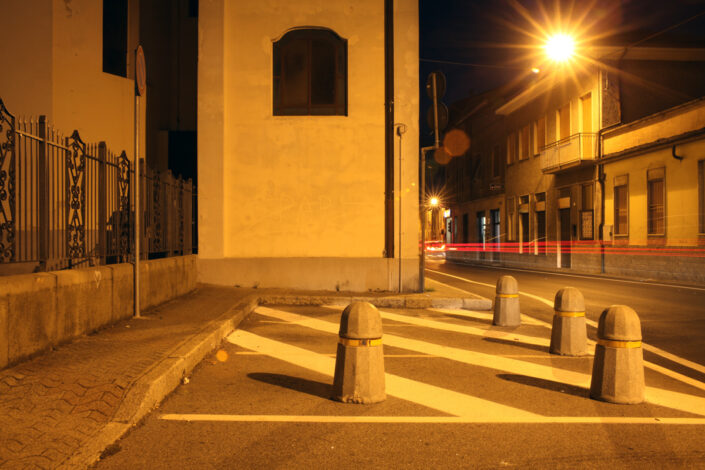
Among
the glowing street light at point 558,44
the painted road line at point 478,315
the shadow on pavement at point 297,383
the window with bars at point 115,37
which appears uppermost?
the glowing street light at point 558,44

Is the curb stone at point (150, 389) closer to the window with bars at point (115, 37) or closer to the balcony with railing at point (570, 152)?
the window with bars at point (115, 37)

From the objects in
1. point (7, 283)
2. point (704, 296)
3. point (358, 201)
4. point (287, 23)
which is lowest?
point (704, 296)

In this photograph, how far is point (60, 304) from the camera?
21.0ft

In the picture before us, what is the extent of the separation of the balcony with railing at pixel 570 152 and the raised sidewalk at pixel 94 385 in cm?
2262

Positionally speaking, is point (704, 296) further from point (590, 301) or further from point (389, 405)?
point (389, 405)

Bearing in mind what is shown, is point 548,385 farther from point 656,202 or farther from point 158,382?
point 656,202

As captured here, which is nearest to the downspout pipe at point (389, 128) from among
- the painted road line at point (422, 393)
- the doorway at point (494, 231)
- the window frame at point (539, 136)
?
the painted road line at point (422, 393)

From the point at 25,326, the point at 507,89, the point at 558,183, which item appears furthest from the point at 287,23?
the point at 507,89

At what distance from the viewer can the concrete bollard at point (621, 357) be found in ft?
16.9

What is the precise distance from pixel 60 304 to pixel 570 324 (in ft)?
19.0

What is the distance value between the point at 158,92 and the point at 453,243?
3688 centimetres

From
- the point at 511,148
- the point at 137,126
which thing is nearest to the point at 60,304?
the point at 137,126

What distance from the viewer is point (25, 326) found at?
566cm

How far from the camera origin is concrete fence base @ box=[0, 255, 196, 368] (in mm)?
5410
